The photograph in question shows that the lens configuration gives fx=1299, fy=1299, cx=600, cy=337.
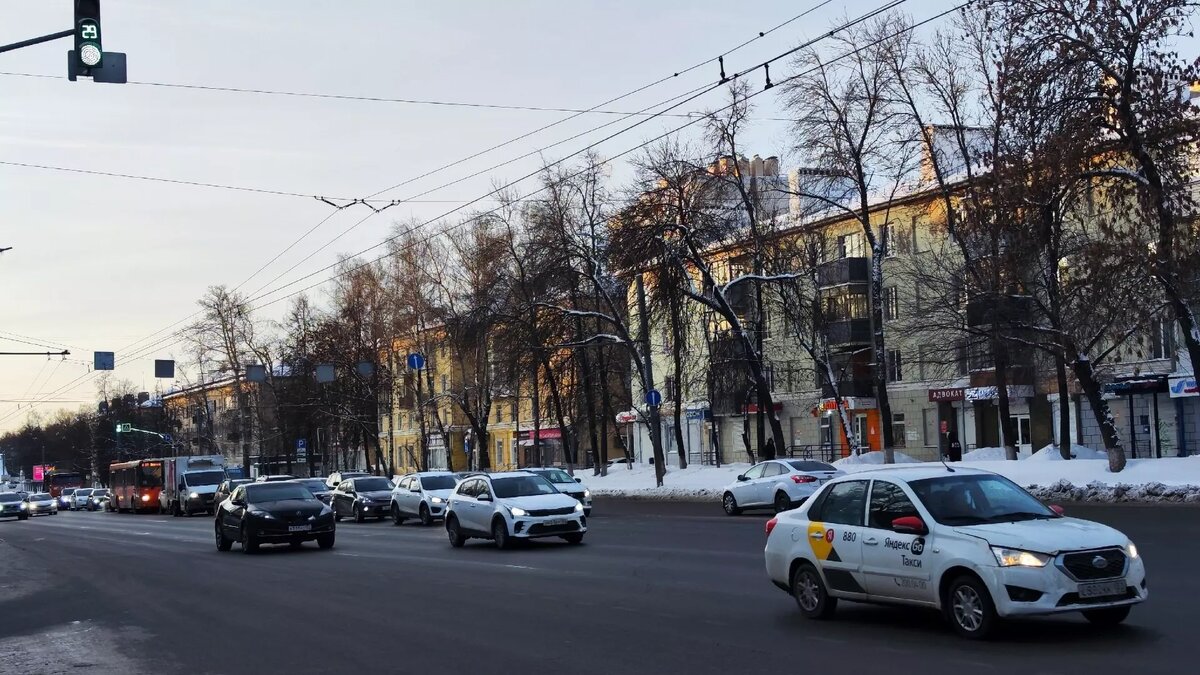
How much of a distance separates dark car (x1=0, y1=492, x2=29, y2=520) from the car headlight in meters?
67.6

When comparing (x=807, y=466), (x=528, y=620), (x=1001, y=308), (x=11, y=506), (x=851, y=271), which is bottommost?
(x=11, y=506)

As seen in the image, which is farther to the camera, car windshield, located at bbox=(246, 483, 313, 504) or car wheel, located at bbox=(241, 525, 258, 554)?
car windshield, located at bbox=(246, 483, 313, 504)

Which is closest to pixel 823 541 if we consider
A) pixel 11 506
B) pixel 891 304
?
pixel 891 304

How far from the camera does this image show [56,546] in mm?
36219

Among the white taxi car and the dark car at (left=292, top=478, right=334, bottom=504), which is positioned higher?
the white taxi car

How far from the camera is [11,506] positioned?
6894cm

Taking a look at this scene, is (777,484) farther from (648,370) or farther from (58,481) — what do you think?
(58,481)

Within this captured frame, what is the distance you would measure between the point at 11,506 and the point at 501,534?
52.4m

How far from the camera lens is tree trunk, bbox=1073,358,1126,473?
35.3 meters

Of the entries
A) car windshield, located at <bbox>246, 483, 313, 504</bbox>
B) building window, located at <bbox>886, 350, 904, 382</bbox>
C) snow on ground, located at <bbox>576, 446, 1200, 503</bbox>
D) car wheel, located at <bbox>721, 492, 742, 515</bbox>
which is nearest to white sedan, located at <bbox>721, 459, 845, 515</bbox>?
car wheel, located at <bbox>721, 492, 742, 515</bbox>

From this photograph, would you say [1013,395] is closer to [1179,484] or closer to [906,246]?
[906,246]

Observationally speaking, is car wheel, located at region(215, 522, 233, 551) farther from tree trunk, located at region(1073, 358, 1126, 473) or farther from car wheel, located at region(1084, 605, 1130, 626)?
tree trunk, located at region(1073, 358, 1126, 473)

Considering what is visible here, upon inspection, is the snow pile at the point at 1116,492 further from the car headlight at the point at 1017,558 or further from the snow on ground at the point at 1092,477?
the car headlight at the point at 1017,558

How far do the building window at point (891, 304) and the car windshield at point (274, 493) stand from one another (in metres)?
35.7
